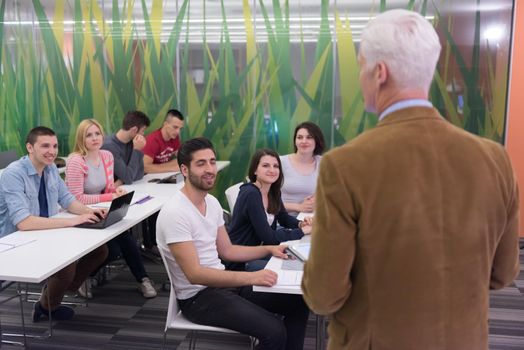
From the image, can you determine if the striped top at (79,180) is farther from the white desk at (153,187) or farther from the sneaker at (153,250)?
the sneaker at (153,250)

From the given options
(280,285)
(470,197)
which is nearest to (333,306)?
(470,197)

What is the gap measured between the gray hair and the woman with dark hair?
6.01 ft

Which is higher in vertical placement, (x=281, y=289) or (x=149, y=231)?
(x=281, y=289)

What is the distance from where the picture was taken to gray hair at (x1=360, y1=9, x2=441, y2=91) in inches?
39.9

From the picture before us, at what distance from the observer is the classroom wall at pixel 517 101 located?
16.8 ft

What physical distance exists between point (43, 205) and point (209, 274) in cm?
160

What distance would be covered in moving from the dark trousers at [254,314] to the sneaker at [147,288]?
1.49 metres

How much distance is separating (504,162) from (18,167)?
2.79 metres

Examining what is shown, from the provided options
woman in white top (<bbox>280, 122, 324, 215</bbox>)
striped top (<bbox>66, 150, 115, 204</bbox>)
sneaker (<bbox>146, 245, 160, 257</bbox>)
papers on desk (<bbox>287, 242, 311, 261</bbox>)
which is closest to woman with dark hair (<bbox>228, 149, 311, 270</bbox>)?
papers on desk (<bbox>287, 242, 311, 261</bbox>)

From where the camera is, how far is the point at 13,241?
2674 mm

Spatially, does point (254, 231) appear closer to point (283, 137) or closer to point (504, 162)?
point (504, 162)

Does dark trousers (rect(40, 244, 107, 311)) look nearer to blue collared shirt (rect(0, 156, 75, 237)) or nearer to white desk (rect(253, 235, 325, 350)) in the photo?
blue collared shirt (rect(0, 156, 75, 237))

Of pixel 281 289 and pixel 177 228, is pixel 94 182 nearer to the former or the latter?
pixel 177 228

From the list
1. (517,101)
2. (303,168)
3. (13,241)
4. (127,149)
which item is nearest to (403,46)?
(13,241)
